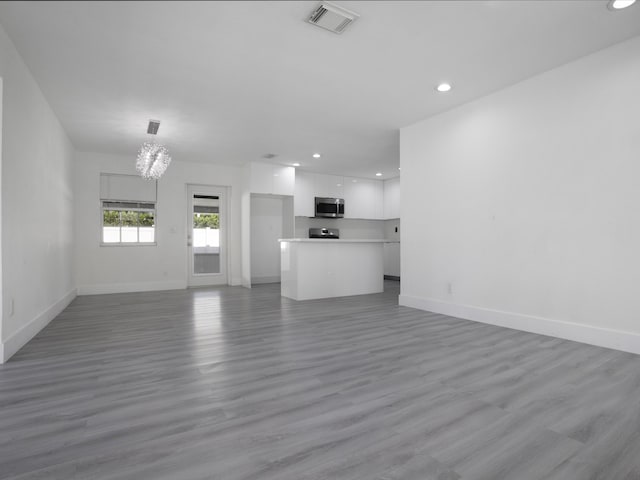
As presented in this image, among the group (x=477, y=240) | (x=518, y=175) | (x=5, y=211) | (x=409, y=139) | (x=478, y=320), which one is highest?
(x=409, y=139)

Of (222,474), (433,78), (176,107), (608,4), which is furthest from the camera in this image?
(176,107)

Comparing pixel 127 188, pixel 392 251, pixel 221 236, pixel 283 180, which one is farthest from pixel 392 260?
pixel 127 188

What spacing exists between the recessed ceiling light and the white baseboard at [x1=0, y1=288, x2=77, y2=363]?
5.23m

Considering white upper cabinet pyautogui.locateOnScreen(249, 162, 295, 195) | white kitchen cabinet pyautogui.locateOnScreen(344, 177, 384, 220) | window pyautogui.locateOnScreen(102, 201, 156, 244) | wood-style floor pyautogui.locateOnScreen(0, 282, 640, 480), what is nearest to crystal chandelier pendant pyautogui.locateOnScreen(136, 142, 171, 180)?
window pyautogui.locateOnScreen(102, 201, 156, 244)

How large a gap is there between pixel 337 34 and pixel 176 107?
2452mm

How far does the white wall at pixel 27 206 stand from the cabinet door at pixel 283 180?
378 cm

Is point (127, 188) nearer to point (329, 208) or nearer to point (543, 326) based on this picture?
point (329, 208)

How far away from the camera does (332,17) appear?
2.59 m

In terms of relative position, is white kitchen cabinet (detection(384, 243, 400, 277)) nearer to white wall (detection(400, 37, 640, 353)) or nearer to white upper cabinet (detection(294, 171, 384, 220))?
white upper cabinet (detection(294, 171, 384, 220))

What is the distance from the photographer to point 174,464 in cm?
145

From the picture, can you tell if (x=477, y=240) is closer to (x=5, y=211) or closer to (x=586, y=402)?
(x=586, y=402)

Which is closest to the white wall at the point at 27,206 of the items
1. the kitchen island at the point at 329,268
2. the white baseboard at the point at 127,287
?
the white baseboard at the point at 127,287

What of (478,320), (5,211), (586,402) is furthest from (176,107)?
(586,402)

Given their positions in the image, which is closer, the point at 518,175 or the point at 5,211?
the point at 5,211
